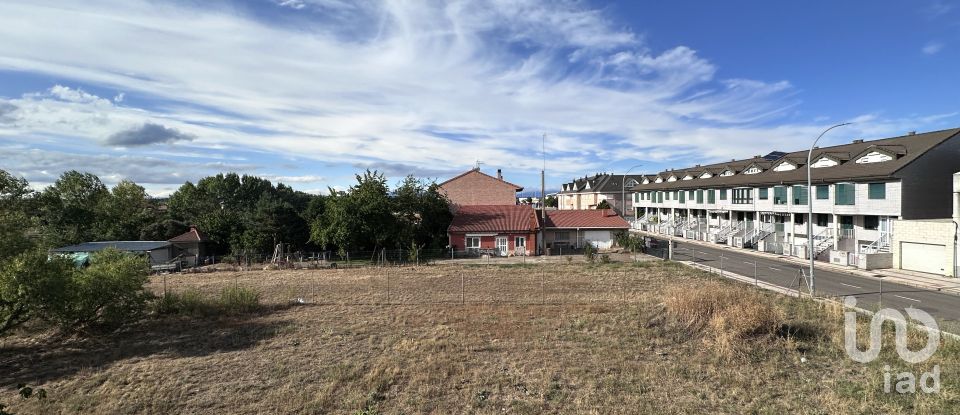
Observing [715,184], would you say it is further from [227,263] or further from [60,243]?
[60,243]

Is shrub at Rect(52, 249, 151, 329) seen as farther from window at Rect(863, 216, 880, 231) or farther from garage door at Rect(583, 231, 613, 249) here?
window at Rect(863, 216, 880, 231)

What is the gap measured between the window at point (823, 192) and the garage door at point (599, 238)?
16.5 meters

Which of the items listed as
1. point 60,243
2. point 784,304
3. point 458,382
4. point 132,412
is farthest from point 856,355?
point 60,243

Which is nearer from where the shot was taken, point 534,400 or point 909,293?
point 534,400

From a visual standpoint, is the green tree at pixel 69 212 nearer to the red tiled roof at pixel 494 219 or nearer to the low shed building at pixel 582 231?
the red tiled roof at pixel 494 219

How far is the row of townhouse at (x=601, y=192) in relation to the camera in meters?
85.1

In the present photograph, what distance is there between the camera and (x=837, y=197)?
34.8 metres

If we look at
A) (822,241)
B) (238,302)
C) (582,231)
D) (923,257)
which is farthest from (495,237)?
(923,257)

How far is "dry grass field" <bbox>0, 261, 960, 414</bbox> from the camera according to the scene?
10297 millimetres

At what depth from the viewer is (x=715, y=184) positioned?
51.6 meters

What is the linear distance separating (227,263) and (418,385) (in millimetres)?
32802

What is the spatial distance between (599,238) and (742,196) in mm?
17173

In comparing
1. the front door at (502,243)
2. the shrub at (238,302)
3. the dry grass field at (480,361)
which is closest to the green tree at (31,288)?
the dry grass field at (480,361)

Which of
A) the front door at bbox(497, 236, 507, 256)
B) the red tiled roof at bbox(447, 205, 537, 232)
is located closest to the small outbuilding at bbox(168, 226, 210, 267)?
the red tiled roof at bbox(447, 205, 537, 232)
